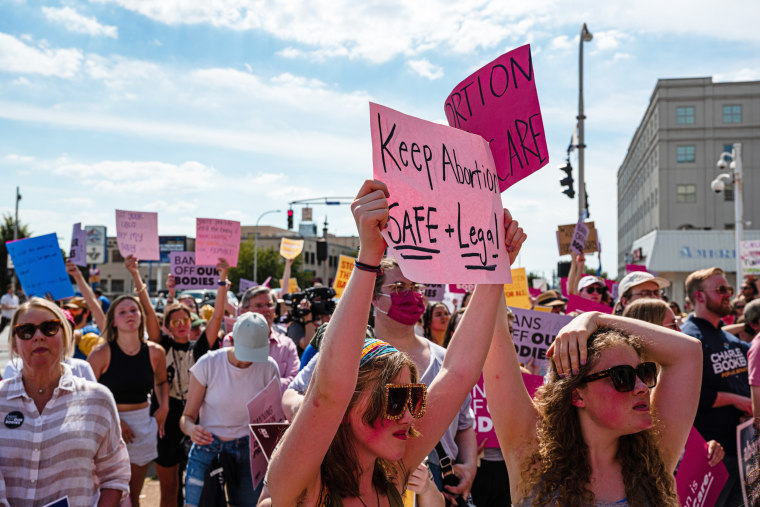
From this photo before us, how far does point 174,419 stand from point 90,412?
3.18 m

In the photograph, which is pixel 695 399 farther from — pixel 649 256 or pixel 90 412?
pixel 649 256

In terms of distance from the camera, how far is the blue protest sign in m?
7.70

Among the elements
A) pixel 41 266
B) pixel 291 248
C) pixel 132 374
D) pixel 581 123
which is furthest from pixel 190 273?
pixel 581 123

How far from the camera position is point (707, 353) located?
16.5ft

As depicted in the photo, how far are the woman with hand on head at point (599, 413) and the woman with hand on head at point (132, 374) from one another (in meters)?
4.10

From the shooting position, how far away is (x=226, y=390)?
5141 millimetres

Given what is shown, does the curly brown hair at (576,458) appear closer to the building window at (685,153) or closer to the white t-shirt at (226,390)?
the white t-shirt at (226,390)

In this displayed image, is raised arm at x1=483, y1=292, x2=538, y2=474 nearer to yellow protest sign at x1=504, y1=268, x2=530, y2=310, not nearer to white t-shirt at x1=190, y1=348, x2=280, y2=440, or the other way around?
white t-shirt at x1=190, y1=348, x2=280, y2=440

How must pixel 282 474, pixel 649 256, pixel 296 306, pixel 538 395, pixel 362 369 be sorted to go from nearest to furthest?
pixel 282 474
pixel 362 369
pixel 538 395
pixel 296 306
pixel 649 256

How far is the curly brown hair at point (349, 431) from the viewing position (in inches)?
80.3

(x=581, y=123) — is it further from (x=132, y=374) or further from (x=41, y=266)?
(x=132, y=374)

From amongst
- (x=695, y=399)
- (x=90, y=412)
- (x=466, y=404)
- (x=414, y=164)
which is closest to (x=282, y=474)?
(x=414, y=164)

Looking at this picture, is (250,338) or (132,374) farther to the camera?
(132,374)

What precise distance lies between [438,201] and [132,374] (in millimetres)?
4666
